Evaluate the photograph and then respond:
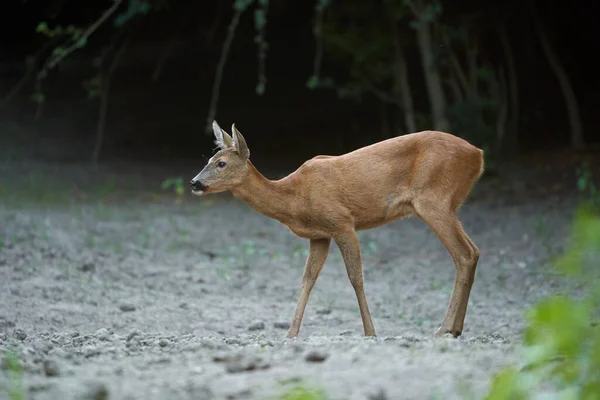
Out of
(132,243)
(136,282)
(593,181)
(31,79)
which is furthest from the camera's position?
(31,79)

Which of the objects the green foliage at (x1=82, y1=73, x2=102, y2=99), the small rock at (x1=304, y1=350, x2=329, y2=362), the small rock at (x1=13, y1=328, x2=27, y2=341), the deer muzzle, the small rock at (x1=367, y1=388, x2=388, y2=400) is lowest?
the small rock at (x1=367, y1=388, x2=388, y2=400)

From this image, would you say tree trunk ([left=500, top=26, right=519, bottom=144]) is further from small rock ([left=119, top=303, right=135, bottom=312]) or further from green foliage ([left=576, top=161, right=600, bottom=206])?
small rock ([left=119, top=303, right=135, bottom=312])

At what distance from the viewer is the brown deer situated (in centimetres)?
714

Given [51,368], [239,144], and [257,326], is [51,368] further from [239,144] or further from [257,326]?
[257,326]

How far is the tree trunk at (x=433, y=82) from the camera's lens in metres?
14.7

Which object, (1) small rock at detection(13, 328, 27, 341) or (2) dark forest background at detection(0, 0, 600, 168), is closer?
(1) small rock at detection(13, 328, 27, 341)

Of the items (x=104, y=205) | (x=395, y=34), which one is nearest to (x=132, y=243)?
(x=104, y=205)

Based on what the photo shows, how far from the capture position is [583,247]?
309 centimetres

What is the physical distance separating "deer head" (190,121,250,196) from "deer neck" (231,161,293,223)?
0.07 metres

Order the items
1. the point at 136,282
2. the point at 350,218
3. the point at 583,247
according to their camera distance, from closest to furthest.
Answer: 1. the point at 583,247
2. the point at 350,218
3. the point at 136,282

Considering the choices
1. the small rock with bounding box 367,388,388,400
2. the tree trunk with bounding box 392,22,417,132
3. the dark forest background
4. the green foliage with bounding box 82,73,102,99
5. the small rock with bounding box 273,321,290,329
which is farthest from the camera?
the green foliage with bounding box 82,73,102,99

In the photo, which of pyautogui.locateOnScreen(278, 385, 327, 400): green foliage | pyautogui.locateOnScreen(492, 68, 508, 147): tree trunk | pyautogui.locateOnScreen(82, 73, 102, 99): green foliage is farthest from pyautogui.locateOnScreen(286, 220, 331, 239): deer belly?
pyautogui.locateOnScreen(82, 73, 102, 99): green foliage

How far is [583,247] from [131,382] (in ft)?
7.26

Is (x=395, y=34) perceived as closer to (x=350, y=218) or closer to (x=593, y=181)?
(x=593, y=181)
